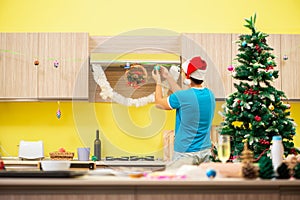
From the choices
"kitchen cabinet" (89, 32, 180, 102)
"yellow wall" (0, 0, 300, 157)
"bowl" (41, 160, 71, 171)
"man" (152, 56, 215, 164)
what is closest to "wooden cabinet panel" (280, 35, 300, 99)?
"yellow wall" (0, 0, 300, 157)

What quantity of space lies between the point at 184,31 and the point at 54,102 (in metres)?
1.52

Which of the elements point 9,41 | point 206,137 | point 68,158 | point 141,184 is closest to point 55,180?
point 141,184

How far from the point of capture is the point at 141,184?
234 centimetres

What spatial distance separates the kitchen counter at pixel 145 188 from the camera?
234 centimetres

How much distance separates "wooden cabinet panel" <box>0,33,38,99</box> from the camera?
17.5 ft

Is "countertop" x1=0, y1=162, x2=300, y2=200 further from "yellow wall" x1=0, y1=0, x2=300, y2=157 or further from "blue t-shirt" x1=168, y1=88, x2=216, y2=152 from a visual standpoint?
"yellow wall" x1=0, y1=0, x2=300, y2=157

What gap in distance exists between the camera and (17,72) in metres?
5.34

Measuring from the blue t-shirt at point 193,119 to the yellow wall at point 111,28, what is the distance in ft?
4.96

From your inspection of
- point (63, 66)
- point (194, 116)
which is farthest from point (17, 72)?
point (194, 116)

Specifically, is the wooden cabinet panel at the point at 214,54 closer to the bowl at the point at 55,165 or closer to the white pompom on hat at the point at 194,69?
the white pompom on hat at the point at 194,69

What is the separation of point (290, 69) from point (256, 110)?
158cm

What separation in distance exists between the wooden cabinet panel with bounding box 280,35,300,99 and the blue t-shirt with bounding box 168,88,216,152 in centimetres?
157

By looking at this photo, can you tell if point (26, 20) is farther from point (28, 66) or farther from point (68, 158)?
point (68, 158)

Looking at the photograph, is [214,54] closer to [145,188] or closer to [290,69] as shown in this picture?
[290,69]
